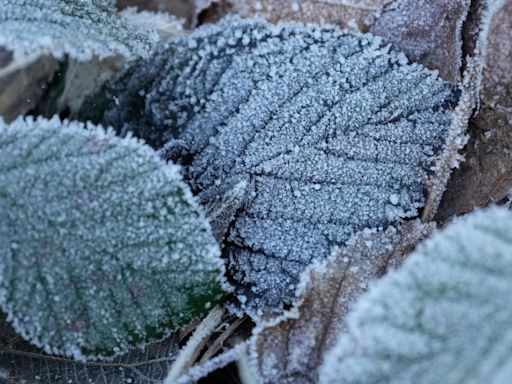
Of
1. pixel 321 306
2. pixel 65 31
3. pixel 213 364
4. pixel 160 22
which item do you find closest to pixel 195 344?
pixel 213 364

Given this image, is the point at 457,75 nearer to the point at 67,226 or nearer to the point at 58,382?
the point at 67,226

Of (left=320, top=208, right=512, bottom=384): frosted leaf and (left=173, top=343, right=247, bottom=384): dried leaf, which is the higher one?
(left=320, top=208, right=512, bottom=384): frosted leaf

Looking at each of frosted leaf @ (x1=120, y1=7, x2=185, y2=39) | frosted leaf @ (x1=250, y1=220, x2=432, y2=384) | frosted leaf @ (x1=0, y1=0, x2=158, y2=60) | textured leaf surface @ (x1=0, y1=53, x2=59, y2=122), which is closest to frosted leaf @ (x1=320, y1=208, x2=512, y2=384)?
frosted leaf @ (x1=250, y1=220, x2=432, y2=384)

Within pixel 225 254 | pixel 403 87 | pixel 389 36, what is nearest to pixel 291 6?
pixel 389 36

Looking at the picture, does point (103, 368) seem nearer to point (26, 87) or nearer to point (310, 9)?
point (26, 87)

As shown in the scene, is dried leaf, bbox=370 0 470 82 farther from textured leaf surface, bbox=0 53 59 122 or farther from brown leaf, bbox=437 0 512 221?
textured leaf surface, bbox=0 53 59 122

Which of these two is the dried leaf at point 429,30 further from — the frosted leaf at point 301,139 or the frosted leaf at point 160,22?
the frosted leaf at point 160,22
